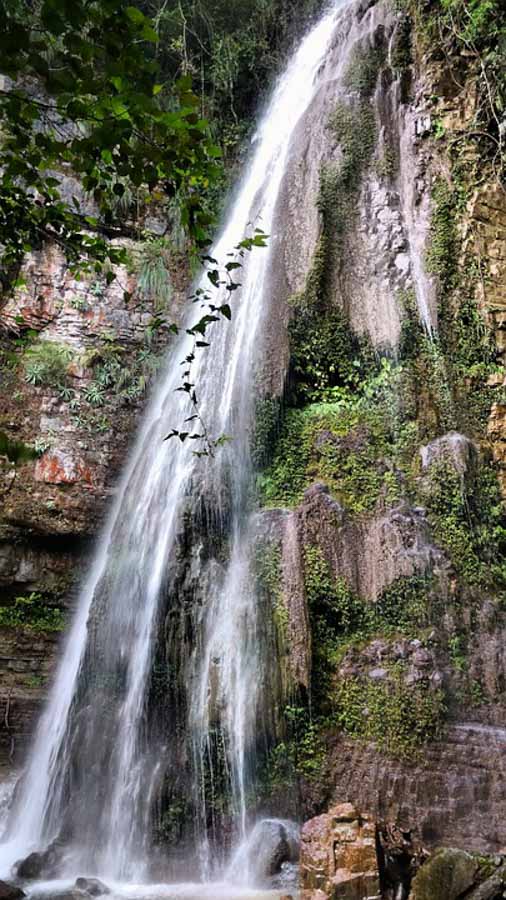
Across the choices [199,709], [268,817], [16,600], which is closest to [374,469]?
[199,709]

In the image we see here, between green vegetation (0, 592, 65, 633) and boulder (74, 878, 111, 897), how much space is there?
4520 millimetres

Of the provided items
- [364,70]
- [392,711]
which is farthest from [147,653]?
[364,70]

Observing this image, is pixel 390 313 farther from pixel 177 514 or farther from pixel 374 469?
pixel 177 514

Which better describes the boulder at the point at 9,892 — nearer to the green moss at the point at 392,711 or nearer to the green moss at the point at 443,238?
the green moss at the point at 392,711

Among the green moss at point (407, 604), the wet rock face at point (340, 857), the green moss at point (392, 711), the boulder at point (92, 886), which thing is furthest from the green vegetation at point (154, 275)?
the wet rock face at point (340, 857)

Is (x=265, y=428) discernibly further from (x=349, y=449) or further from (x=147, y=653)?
(x=147, y=653)

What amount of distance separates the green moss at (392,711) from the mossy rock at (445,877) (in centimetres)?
158

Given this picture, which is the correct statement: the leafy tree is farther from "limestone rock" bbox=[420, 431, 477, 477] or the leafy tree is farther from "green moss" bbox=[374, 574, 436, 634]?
"limestone rock" bbox=[420, 431, 477, 477]

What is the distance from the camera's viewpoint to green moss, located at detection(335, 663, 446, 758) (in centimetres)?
596

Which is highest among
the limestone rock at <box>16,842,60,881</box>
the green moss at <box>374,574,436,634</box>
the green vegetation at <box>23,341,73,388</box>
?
the green vegetation at <box>23,341,73,388</box>

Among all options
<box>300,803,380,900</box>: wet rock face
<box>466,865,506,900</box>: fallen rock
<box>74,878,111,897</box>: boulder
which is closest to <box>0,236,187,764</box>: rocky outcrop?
<box>74,878,111,897</box>: boulder

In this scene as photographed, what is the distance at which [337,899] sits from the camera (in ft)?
13.5

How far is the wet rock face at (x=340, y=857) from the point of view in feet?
13.7

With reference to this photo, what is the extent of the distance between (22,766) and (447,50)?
1094 cm
